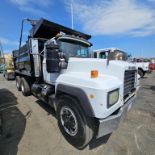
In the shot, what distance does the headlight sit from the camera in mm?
2216

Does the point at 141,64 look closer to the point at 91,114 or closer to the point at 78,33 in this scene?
the point at 78,33

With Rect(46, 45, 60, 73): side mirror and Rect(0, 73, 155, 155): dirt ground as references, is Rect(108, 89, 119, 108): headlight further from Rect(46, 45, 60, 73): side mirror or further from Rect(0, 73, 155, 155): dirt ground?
Rect(46, 45, 60, 73): side mirror

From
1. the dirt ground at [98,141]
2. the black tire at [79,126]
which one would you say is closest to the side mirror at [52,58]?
the black tire at [79,126]

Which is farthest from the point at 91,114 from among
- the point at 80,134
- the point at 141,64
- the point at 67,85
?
the point at 141,64

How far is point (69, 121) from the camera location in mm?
2826

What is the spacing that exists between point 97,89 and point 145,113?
3021 mm

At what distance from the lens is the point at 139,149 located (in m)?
2.65

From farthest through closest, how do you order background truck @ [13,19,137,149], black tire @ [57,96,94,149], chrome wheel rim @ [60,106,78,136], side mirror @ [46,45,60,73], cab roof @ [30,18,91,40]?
cab roof @ [30,18,91,40] → side mirror @ [46,45,60,73] → chrome wheel rim @ [60,106,78,136] → black tire @ [57,96,94,149] → background truck @ [13,19,137,149]

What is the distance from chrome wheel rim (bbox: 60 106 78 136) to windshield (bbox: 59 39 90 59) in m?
1.38

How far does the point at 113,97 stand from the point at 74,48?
218cm

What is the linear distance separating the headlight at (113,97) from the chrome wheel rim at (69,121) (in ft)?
2.60

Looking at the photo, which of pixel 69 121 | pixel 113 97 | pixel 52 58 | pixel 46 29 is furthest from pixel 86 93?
pixel 46 29

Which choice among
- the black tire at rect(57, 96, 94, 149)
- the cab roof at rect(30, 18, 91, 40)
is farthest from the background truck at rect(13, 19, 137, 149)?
the cab roof at rect(30, 18, 91, 40)

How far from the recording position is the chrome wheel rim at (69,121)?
269cm
